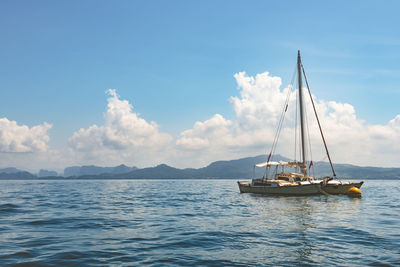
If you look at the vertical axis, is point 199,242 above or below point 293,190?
above

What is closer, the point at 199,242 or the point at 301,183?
the point at 199,242

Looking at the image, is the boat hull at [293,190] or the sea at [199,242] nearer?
the sea at [199,242]

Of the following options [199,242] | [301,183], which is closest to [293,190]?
[301,183]

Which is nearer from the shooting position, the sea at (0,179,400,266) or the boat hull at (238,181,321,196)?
the sea at (0,179,400,266)

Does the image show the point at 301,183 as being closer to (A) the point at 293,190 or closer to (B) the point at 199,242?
(A) the point at 293,190

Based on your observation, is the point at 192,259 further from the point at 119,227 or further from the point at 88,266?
the point at 119,227

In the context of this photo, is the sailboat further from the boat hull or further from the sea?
the sea

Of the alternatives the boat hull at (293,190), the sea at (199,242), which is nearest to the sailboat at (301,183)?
the boat hull at (293,190)

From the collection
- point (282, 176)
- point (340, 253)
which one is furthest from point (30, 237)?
point (282, 176)

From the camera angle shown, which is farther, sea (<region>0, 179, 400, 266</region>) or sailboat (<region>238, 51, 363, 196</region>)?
sailboat (<region>238, 51, 363, 196</region>)

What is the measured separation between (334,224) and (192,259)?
13.6 metres

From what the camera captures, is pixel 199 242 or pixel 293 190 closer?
pixel 199 242

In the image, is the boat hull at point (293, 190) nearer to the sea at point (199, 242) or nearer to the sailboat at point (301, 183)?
the sailboat at point (301, 183)

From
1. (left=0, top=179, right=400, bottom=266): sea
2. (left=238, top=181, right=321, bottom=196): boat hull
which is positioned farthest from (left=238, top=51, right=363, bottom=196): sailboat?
(left=0, top=179, right=400, bottom=266): sea
